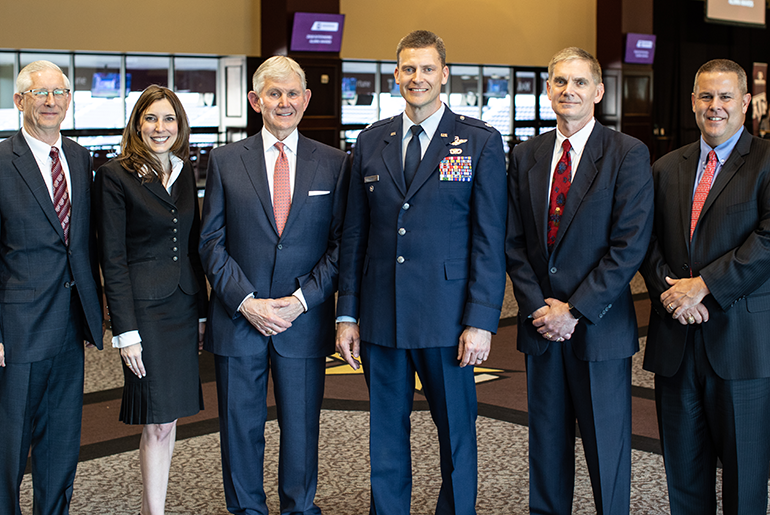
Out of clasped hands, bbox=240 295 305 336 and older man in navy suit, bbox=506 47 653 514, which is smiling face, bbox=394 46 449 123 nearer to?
older man in navy suit, bbox=506 47 653 514

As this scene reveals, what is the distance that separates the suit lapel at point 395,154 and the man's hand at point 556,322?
2.11 feet

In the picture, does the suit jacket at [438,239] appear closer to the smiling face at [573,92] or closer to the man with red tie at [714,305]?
the smiling face at [573,92]

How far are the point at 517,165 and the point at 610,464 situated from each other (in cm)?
111

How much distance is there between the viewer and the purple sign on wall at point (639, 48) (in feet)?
48.8

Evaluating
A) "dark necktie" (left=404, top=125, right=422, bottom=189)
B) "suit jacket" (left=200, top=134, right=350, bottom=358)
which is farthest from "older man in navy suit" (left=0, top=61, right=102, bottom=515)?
"dark necktie" (left=404, top=125, right=422, bottom=189)

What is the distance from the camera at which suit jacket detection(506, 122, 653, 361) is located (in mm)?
2543

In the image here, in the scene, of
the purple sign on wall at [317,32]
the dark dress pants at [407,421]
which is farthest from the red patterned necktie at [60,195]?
the purple sign on wall at [317,32]

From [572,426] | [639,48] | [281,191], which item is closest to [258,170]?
[281,191]

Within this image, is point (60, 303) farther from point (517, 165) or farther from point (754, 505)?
point (754, 505)

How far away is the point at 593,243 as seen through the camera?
8.54 feet

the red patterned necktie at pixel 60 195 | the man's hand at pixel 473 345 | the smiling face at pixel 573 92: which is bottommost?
the man's hand at pixel 473 345

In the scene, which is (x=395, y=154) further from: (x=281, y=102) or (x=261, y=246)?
(x=261, y=246)

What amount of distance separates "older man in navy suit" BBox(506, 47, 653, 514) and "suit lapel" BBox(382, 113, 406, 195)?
439mm

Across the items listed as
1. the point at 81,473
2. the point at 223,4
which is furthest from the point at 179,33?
the point at 81,473
